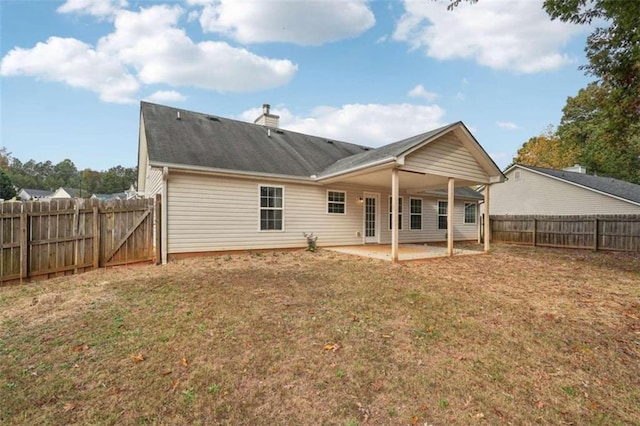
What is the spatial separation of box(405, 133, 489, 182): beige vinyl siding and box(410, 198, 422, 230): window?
364 centimetres

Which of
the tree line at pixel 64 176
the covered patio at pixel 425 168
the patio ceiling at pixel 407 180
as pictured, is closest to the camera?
the covered patio at pixel 425 168

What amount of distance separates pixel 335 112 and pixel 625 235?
1782 centimetres

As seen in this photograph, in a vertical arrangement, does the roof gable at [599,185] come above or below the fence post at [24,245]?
above

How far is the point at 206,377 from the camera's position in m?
2.53

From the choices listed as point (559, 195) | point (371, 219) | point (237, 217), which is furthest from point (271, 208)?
point (559, 195)

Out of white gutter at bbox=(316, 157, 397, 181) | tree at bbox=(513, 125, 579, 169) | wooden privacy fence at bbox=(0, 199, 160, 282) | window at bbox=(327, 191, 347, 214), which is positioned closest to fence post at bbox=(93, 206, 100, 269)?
wooden privacy fence at bbox=(0, 199, 160, 282)

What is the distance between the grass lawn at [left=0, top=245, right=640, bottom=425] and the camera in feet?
7.09

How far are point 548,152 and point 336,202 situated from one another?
30.3 m

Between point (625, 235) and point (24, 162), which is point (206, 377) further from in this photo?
point (24, 162)

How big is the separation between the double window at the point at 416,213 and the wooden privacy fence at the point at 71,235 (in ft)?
34.3

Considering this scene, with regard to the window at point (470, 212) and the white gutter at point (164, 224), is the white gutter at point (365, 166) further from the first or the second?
the window at point (470, 212)

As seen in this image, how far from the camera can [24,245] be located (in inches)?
229

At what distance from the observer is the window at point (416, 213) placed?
44.0 feet

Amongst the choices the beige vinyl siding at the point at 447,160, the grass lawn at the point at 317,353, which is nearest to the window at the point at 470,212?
the beige vinyl siding at the point at 447,160
